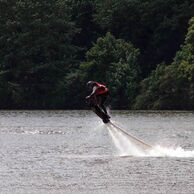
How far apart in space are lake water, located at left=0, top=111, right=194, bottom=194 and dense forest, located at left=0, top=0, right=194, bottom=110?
118 ft

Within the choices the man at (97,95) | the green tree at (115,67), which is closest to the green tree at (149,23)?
the green tree at (115,67)

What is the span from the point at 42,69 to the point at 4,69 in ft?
11.7

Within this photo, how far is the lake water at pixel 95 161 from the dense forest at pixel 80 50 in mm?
35948

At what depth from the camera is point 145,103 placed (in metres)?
90.4

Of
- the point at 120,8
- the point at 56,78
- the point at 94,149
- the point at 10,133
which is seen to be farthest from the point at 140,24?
the point at 94,149

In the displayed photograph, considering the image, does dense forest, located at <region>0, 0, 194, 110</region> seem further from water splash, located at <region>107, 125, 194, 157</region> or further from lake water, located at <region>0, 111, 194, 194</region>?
water splash, located at <region>107, 125, 194, 157</region>

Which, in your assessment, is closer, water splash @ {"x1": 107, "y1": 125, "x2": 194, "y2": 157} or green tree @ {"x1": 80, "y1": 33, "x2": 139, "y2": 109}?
water splash @ {"x1": 107, "y1": 125, "x2": 194, "y2": 157}

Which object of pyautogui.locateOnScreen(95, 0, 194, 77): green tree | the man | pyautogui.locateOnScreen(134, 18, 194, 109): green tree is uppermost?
the man

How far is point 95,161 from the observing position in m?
36.7

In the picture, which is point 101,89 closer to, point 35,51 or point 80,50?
point 35,51

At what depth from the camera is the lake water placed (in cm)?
2933

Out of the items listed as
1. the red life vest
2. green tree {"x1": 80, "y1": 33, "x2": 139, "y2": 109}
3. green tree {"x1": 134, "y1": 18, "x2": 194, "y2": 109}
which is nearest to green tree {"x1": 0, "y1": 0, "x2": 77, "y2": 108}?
green tree {"x1": 80, "y1": 33, "x2": 139, "y2": 109}

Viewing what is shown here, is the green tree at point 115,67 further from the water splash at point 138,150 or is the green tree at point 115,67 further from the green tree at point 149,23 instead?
the water splash at point 138,150

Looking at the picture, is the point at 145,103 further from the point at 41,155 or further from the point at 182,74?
the point at 41,155
